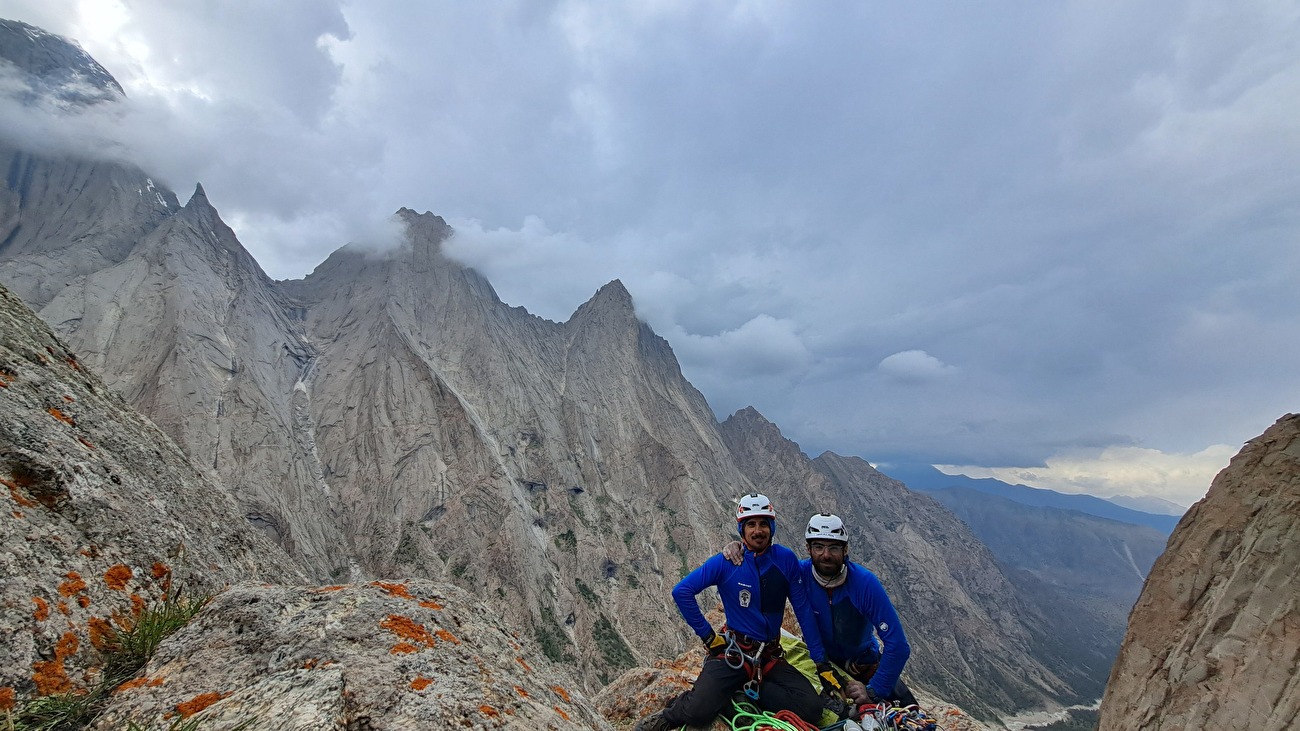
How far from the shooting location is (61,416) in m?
7.47

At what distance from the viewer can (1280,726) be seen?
21.9 feet

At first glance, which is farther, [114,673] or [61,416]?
[61,416]

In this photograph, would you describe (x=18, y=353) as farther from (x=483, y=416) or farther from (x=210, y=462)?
(x=483, y=416)

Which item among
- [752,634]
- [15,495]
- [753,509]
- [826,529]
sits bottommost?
[752,634]

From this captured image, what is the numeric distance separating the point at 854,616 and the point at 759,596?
62.9 inches

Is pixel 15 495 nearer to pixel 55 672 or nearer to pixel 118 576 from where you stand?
pixel 118 576

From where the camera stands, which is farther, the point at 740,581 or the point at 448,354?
the point at 448,354

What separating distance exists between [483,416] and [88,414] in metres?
145

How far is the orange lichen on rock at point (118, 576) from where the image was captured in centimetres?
560

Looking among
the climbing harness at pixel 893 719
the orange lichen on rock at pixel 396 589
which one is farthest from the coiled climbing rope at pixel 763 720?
the orange lichen on rock at pixel 396 589

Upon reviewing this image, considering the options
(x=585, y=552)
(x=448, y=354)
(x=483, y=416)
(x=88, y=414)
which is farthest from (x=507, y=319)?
(x=88, y=414)

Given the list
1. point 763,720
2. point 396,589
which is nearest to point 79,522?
point 396,589

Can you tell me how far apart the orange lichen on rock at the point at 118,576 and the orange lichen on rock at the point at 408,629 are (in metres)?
2.94

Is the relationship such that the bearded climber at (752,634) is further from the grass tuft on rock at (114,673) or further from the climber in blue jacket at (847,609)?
the grass tuft on rock at (114,673)
